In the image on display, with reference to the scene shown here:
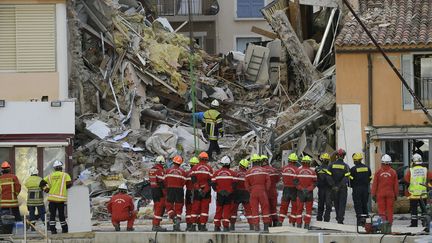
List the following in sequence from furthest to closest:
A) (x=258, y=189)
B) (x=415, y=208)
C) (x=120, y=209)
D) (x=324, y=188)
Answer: (x=324, y=188)
(x=415, y=208)
(x=120, y=209)
(x=258, y=189)

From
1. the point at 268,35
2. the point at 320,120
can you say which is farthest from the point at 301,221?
the point at 268,35

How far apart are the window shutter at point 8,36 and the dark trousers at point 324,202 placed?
10744 millimetres

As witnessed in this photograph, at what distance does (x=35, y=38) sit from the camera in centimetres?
4162

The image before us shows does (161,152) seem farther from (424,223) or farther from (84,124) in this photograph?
(424,223)

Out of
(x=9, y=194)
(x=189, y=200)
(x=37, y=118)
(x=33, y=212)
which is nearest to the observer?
(x=189, y=200)

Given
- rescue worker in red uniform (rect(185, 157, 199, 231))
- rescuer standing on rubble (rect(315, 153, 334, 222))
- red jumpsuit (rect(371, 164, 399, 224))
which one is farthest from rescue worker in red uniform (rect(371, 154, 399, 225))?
rescue worker in red uniform (rect(185, 157, 199, 231))

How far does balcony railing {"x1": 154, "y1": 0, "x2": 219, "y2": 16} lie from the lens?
200 feet

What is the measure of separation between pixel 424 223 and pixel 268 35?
19.2 m

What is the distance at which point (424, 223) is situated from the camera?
34.0m

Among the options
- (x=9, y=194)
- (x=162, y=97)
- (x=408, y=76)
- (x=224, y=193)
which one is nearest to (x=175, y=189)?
(x=224, y=193)

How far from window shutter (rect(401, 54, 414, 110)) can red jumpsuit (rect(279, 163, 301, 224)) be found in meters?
7.94

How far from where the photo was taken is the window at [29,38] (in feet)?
136

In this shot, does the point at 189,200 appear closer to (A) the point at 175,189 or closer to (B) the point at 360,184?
(A) the point at 175,189

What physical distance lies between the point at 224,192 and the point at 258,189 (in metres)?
0.77
